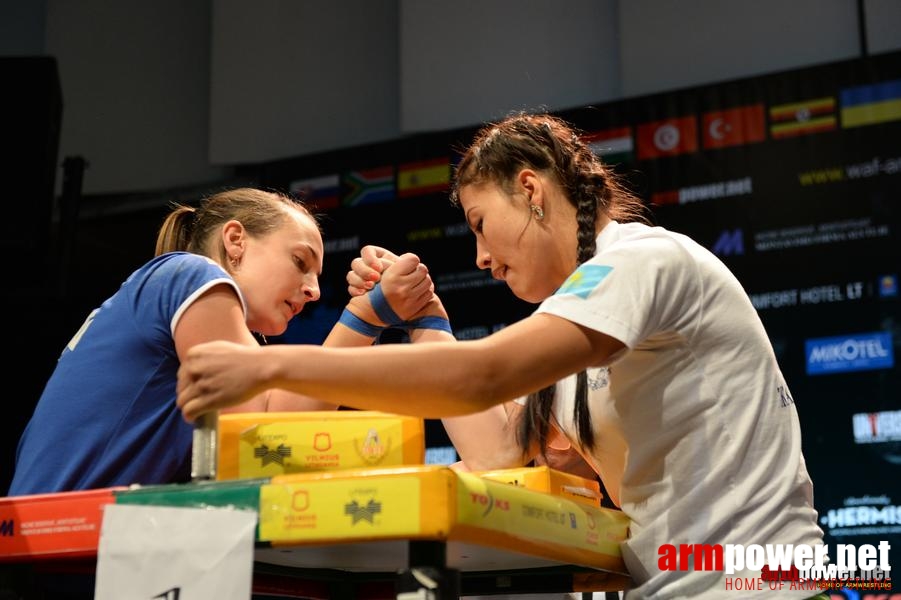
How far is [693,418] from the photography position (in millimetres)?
1299

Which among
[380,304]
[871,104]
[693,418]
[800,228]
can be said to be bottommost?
[693,418]

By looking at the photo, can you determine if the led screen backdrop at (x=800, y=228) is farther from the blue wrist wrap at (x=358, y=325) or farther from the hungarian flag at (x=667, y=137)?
the blue wrist wrap at (x=358, y=325)

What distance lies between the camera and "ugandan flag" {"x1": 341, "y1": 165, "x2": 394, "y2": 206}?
4.55 meters

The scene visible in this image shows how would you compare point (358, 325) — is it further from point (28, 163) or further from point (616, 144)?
point (28, 163)

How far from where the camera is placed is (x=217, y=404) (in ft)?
3.52

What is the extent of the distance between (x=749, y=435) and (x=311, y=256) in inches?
34.8

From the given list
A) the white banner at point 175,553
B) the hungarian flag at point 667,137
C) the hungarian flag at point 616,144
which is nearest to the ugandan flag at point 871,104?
the hungarian flag at point 667,137

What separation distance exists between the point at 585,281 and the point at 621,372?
202mm

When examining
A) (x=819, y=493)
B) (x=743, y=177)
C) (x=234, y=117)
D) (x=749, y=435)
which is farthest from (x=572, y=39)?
(x=749, y=435)

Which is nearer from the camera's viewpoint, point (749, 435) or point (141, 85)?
point (749, 435)

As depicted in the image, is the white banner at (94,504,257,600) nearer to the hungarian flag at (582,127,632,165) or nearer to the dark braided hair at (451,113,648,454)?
the dark braided hair at (451,113,648,454)

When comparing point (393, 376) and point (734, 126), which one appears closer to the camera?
point (393, 376)

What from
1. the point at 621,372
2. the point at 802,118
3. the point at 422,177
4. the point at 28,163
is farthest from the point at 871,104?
the point at 28,163

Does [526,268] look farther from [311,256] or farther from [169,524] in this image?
[169,524]
